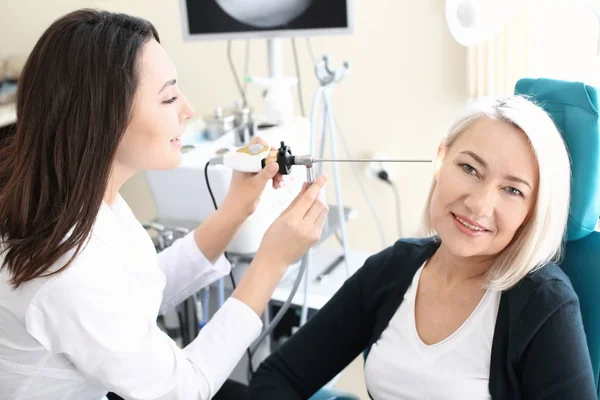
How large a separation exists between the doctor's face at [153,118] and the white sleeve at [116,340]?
0.70ft

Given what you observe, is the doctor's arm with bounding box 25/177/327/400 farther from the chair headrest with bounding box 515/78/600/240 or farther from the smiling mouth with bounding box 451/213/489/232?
the chair headrest with bounding box 515/78/600/240

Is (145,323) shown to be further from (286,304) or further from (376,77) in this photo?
(376,77)

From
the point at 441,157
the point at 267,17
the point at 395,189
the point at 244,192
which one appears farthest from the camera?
the point at 395,189

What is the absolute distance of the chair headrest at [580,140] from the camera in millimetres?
1069

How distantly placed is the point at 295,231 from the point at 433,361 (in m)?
0.35

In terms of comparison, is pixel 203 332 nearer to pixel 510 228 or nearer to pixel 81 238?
pixel 81 238

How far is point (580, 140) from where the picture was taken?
1.09 m

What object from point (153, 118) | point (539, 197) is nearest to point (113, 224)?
point (153, 118)

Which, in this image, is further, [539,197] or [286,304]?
[286,304]

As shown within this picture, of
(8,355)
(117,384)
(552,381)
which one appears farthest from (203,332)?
(552,381)

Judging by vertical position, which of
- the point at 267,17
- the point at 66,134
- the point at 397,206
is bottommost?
the point at 397,206

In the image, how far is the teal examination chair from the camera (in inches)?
42.3

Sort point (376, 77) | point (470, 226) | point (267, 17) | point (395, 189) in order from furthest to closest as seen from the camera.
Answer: point (395, 189)
point (376, 77)
point (267, 17)
point (470, 226)

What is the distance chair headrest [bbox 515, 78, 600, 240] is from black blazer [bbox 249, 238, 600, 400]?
0.10 m
